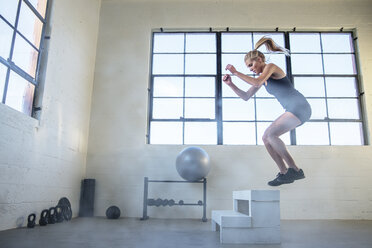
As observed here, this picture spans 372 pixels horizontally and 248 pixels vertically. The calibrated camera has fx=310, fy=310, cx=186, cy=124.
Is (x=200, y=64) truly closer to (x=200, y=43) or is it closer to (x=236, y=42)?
(x=200, y=43)

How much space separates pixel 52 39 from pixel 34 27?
0.83ft

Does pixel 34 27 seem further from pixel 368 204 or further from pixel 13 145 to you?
pixel 368 204

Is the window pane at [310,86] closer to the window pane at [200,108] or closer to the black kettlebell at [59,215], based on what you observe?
the window pane at [200,108]

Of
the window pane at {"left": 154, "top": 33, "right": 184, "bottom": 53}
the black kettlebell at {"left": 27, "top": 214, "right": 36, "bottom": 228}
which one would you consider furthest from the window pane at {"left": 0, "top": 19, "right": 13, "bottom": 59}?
the window pane at {"left": 154, "top": 33, "right": 184, "bottom": 53}

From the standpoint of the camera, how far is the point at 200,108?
16.4 feet

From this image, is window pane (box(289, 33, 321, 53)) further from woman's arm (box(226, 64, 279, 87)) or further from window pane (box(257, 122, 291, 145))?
woman's arm (box(226, 64, 279, 87))

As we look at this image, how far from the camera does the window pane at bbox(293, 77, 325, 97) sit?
5.00 metres

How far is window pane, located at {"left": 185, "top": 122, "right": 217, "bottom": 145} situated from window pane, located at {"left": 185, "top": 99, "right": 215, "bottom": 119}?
0.43 ft

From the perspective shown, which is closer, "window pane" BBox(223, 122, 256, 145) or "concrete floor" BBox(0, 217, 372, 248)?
"concrete floor" BBox(0, 217, 372, 248)

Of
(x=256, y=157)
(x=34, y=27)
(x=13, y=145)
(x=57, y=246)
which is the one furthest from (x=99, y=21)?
(x=57, y=246)

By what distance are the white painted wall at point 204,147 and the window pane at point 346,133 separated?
0.50 feet

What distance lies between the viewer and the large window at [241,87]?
16.0ft

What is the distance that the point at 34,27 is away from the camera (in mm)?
3541

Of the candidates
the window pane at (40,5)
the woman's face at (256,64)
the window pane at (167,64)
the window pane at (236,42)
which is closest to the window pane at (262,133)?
the window pane at (236,42)
